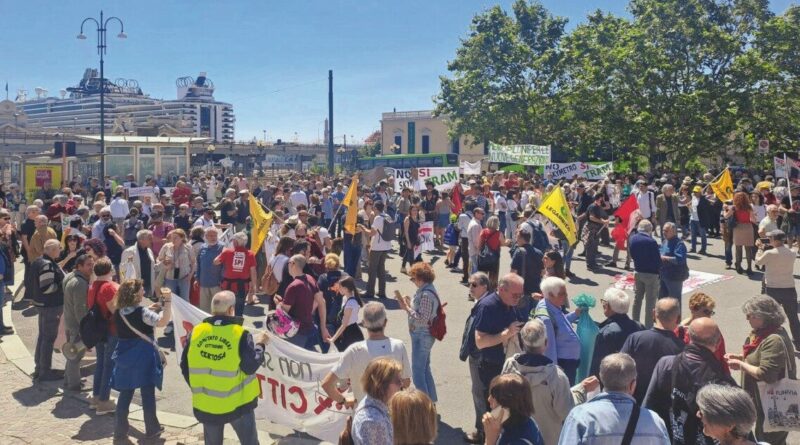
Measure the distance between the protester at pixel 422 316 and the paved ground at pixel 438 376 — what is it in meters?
0.57

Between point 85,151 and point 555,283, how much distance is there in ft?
129

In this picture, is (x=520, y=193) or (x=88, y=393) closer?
(x=88, y=393)

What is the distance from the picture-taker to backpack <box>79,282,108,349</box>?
6.56 metres

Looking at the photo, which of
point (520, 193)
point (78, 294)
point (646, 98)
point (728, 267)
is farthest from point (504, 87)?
point (78, 294)

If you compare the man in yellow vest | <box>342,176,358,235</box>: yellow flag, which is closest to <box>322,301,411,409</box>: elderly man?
the man in yellow vest

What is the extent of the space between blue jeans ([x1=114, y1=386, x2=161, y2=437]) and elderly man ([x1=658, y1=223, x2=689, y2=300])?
6.82 metres

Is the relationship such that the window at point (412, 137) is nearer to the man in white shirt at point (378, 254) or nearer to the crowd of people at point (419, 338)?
the crowd of people at point (419, 338)

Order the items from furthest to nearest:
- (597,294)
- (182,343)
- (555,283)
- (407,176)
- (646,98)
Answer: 1. (646,98)
2. (407,176)
3. (597,294)
4. (182,343)
5. (555,283)

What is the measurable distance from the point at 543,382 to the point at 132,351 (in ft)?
12.6

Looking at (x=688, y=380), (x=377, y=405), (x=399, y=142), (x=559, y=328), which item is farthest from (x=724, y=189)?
(x=399, y=142)

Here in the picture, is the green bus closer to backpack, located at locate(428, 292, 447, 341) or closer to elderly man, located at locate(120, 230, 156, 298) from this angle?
elderly man, located at locate(120, 230, 156, 298)

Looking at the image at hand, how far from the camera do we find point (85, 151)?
39.2m

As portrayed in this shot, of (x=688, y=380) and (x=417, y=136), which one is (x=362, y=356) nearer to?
(x=688, y=380)

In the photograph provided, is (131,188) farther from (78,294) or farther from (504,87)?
(504,87)
